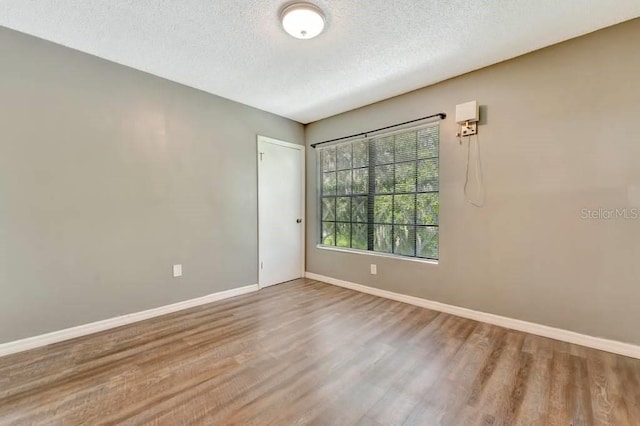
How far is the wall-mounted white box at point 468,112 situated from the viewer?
2646mm

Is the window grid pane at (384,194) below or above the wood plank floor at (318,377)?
above

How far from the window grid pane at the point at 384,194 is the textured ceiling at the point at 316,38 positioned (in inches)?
30.1

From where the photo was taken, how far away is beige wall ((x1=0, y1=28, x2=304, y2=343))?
7.09ft

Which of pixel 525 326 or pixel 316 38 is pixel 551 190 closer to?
pixel 525 326

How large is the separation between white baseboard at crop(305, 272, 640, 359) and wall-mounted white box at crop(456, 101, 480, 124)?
6.09 ft

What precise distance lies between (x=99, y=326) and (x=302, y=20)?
303cm

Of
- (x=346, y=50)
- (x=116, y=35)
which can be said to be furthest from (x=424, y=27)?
(x=116, y=35)

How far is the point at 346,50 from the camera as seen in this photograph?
2371 millimetres

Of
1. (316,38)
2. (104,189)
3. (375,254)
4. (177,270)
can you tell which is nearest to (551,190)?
(375,254)

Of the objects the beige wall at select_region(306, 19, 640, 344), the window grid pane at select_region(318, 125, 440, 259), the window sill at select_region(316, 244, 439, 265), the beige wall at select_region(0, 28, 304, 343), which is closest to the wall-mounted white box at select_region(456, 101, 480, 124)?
the beige wall at select_region(306, 19, 640, 344)

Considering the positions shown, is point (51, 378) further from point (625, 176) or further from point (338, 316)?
point (625, 176)

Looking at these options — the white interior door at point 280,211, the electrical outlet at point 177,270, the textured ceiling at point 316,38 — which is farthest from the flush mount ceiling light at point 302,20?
the electrical outlet at point 177,270

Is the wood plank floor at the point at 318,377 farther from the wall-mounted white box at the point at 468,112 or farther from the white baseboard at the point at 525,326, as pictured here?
the wall-mounted white box at the point at 468,112

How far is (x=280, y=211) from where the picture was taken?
4039 mm
